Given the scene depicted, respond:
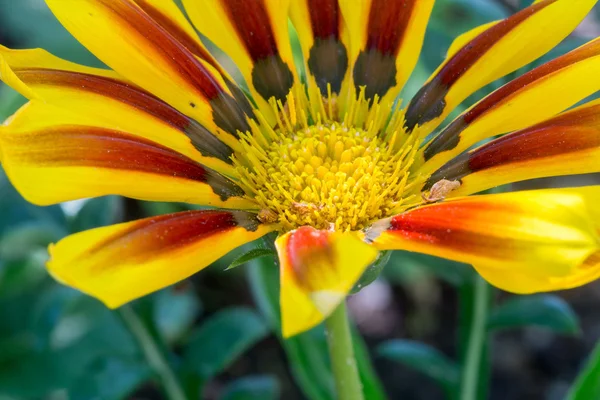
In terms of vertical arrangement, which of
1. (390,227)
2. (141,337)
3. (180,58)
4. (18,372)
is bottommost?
(18,372)

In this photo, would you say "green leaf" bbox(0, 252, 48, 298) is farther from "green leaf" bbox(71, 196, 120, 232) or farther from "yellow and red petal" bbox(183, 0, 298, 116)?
"yellow and red petal" bbox(183, 0, 298, 116)

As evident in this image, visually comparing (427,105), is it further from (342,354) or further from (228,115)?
(342,354)

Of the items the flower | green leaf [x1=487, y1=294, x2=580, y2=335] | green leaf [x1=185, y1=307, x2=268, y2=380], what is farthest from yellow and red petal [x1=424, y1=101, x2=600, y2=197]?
green leaf [x1=185, y1=307, x2=268, y2=380]

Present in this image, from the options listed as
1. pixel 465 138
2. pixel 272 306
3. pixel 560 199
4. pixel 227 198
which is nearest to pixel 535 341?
pixel 272 306

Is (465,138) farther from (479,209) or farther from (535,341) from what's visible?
(535,341)

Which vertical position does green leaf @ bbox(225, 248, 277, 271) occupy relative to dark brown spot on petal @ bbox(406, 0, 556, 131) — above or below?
below

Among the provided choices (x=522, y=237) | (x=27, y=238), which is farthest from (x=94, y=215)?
(x=522, y=237)
